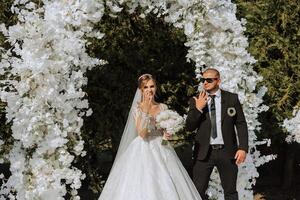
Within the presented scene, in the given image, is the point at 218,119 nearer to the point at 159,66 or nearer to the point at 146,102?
the point at 146,102

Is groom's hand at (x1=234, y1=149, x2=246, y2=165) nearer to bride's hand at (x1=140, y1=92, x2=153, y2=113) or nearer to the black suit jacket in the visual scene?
the black suit jacket

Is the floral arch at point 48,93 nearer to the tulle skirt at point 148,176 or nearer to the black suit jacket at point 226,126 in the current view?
the tulle skirt at point 148,176

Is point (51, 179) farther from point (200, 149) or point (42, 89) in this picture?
point (200, 149)

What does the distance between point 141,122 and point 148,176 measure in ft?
2.21

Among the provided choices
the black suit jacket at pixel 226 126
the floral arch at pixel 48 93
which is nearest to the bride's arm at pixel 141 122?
the black suit jacket at pixel 226 126

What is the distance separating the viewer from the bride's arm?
20.2ft

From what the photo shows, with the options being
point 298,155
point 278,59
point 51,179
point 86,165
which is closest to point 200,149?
point 51,179

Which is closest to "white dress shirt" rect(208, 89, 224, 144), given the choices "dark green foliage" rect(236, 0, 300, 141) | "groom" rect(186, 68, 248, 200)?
"groom" rect(186, 68, 248, 200)

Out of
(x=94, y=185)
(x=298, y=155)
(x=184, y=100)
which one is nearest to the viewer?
(x=94, y=185)

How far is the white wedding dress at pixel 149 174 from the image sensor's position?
5.91m

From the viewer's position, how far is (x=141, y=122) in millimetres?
6188

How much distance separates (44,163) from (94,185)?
2.61 metres

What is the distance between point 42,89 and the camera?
574 cm

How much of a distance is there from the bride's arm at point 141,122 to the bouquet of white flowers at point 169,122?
17cm
